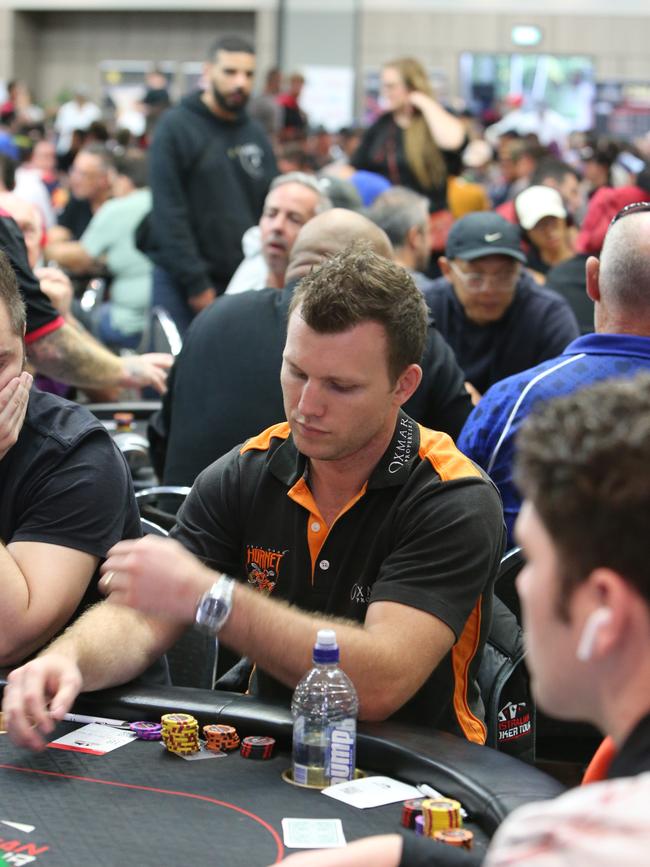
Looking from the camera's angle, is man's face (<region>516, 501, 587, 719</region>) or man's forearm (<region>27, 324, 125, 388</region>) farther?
man's forearm (<region>27, 324, 125, 388</region>)

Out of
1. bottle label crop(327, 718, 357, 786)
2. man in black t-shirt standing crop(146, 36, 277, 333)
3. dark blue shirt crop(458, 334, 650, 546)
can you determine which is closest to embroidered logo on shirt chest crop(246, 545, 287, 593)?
bottle label crop(327, 718, 357, 786)

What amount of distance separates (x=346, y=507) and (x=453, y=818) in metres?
0.72

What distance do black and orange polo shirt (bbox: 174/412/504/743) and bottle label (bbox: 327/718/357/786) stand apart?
26 centimetres

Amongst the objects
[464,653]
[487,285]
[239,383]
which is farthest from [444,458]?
[487,285]

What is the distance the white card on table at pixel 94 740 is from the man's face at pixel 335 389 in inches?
22.2

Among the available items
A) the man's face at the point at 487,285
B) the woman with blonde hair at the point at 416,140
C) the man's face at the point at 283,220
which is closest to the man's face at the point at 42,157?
the woman with blonde hair at the point at 416,140

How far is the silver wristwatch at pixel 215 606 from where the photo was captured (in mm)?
1846

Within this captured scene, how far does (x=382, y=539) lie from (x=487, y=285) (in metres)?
2.48

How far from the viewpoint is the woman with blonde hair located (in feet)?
23.2

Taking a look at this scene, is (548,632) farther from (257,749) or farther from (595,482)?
(257,749)

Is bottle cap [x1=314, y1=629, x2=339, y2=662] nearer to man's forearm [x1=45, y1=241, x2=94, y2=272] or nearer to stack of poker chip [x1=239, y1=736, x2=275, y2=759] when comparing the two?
stack of poker chip [x1=239, y1=736, x2=275, y2=759]

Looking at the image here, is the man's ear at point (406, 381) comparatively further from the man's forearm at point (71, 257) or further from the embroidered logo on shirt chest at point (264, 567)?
the man's forearm at point (71, 257)

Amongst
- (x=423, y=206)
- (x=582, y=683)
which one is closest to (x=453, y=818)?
(x=582, y=683)

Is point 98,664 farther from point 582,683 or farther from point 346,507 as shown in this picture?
point 582,683
